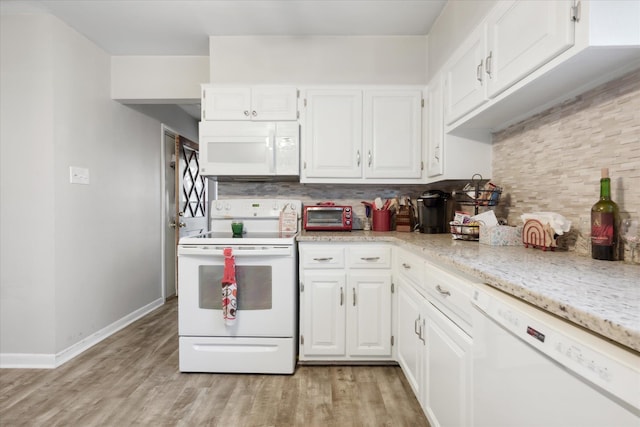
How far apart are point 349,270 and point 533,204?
44.8 inches

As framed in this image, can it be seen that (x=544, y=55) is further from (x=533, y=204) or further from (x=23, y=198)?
(x=23, y=198)

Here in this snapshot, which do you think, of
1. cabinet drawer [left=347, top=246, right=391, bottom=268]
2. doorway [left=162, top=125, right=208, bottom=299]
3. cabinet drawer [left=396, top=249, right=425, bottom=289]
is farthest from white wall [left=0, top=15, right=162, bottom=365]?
cabinet drawer [left=396, top=249, right=425, bottom=289]

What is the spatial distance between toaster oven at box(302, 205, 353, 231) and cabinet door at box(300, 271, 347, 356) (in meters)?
0.46

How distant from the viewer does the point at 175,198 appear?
400 centimetres

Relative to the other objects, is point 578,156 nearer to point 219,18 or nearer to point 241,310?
point 241,310

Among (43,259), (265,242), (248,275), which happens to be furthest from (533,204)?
Answer: (43,259)

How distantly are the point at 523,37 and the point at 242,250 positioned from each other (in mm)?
1787

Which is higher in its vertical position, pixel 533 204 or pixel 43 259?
pixel 533 204

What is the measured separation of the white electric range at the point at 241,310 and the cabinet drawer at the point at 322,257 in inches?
4.2

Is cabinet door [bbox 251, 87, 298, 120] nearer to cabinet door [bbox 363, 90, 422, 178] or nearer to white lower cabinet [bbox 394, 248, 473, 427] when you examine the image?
cabinet door [bbox 363, 90, 422, 178]

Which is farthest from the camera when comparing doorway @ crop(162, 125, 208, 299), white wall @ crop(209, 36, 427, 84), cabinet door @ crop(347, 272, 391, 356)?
doorway @ crop(162, 125, 208, 299)

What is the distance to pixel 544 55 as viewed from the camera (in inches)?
44.1

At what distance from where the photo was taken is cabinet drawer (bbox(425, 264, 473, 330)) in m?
1.11

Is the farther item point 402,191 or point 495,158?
point 402,191
